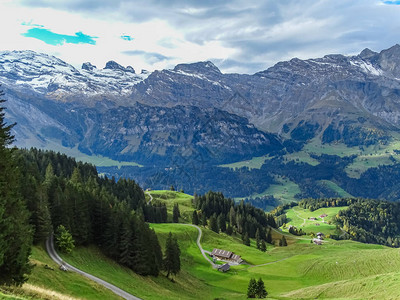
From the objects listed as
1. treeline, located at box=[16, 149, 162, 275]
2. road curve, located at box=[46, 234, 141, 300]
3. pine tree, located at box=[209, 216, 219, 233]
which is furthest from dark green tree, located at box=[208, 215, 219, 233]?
road curve, located at box=[46, 234, 141, 300]

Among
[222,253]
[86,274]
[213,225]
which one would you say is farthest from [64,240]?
[213,225]

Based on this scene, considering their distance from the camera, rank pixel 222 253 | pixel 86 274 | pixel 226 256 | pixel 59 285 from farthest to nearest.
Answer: pixel 222 253, pixel 226 256, pixel 86 274, pixel 59 285

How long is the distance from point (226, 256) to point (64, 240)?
74485mm

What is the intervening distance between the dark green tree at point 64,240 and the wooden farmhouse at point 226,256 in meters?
73.5

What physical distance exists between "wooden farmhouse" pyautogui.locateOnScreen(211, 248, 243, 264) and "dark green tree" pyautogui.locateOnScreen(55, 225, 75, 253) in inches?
2894

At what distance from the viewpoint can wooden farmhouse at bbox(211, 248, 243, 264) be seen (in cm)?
12475

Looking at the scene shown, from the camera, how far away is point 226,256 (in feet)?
412

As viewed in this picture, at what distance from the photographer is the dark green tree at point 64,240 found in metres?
62.8

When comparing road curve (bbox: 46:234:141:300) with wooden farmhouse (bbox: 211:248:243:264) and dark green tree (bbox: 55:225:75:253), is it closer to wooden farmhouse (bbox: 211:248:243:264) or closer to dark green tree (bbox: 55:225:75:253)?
dark green tree (bbox: 55:225:75:253)

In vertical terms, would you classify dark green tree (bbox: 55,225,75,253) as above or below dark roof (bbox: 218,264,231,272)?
above

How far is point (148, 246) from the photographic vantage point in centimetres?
7781

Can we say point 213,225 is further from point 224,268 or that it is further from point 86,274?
point 86,274

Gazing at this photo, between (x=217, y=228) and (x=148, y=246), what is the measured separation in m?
97.7

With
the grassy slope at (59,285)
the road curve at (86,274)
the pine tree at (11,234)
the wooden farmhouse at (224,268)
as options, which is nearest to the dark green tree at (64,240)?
the road curve at (86,274)
